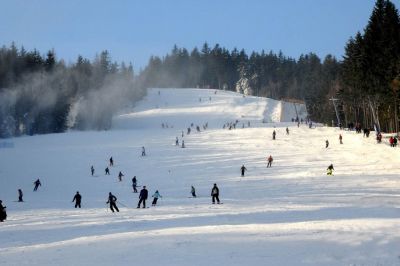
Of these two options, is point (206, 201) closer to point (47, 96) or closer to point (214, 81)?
point (47, 96)

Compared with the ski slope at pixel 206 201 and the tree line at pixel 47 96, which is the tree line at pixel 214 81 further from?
the ski slope at pixel 206 201

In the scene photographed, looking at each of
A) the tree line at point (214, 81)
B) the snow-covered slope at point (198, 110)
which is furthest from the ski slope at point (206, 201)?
the snow-covered slope at point (198, 110)

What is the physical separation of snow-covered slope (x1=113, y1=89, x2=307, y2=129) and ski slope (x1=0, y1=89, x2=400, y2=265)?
25.2 m

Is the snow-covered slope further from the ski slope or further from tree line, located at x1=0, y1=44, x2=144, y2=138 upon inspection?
the ski slope

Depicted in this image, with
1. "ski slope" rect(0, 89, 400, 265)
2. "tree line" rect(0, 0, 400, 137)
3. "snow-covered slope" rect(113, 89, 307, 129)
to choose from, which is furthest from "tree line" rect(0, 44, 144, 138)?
"ski slope" rect(0, 89, 400, 265)

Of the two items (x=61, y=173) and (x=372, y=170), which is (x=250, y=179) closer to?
(x=372, y=170)

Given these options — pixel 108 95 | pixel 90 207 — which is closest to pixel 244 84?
pixel 108 95

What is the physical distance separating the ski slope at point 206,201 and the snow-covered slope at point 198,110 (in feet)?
82.7

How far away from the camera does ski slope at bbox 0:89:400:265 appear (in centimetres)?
1130

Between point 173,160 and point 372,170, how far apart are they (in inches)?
773

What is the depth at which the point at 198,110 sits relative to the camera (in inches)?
4178

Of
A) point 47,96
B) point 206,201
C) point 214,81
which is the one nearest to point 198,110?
point 47,96

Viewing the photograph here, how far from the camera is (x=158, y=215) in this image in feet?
62.3

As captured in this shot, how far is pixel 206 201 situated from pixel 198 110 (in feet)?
267
